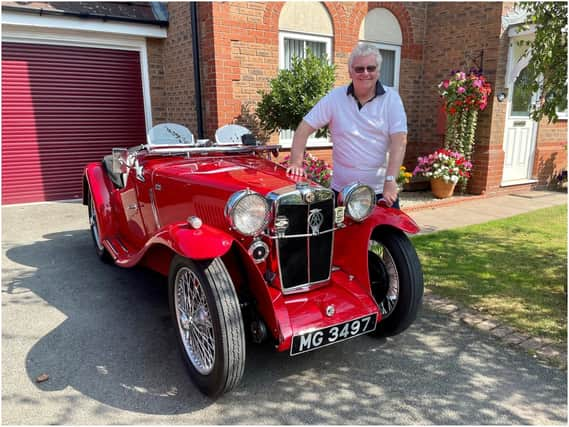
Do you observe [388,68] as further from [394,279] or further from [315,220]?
[315,220]

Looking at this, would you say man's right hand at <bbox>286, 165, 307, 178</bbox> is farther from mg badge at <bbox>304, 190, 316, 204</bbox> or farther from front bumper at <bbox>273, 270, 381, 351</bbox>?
front bumper at <bbox>273, 270, 381, 351</bbox>

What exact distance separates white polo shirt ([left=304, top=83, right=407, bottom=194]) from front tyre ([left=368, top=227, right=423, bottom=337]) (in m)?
0.51

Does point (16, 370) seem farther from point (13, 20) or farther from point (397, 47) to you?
point (397, 47)

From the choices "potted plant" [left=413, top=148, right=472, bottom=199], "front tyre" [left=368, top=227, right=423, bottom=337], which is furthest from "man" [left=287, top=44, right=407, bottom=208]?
"potted plant" [left=413, top=148, right=472, bottom=199]

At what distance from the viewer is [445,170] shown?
7.90 meters

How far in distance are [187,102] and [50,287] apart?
179 inches

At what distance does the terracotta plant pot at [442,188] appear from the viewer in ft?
26.2

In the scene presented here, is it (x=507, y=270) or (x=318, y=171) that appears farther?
(x=318, y=171)

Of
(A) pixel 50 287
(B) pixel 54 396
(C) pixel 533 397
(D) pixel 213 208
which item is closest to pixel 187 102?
(A) pixel 50 287

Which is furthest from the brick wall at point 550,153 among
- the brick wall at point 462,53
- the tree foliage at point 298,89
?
the tree foliage at point 298,89

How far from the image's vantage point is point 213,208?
2.81 meters

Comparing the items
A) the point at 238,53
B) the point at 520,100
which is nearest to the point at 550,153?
the point at 520,100

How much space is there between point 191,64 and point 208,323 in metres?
5.94

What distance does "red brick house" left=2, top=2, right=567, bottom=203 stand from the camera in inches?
277
